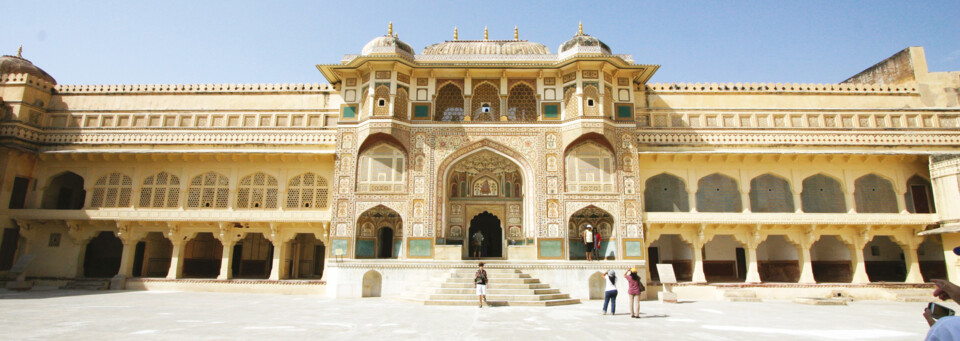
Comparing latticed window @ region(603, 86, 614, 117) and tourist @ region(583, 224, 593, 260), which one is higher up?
latticed window @ region(603, 86, 614, 117)

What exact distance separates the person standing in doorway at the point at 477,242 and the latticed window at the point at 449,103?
158 inches

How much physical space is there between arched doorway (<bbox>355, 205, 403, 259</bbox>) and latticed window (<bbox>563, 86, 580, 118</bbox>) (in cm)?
656

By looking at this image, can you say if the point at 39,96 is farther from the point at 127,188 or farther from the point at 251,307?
the point at 251,307

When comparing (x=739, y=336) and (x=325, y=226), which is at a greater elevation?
(x=325, y=226)

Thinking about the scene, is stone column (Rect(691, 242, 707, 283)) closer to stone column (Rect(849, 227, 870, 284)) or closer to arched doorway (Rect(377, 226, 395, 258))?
stone column (Rect(849, 227, 870, 284))

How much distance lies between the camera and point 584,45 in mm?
17297

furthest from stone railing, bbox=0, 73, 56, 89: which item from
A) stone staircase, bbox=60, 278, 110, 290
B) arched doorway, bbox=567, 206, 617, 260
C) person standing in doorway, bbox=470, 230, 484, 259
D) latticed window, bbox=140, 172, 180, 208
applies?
arched doorway, bbox=567, 206, 617, 260

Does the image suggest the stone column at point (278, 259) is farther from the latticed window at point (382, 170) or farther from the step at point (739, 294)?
the step at point (739, 294)

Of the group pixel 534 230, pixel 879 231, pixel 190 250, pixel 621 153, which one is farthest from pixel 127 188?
pixel 879 231

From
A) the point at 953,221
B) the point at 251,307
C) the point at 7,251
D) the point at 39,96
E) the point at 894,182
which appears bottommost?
the point at 251,307

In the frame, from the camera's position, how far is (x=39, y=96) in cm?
1928

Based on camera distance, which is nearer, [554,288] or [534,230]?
[554,288]

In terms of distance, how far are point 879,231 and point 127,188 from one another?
2524cm

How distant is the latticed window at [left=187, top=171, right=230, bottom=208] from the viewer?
18.3m
